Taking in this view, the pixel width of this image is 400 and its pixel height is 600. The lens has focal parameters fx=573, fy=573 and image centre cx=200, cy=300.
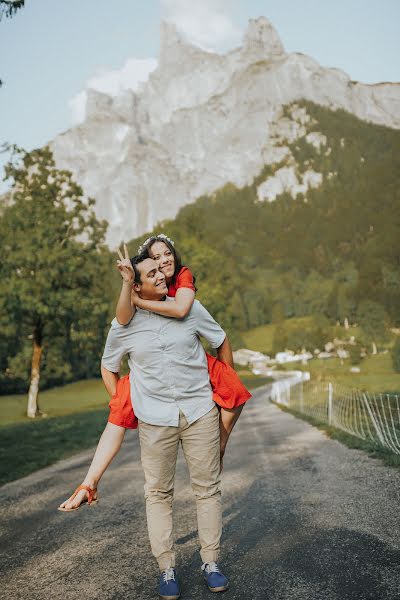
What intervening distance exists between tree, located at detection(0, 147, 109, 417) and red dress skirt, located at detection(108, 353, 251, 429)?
75.2ft

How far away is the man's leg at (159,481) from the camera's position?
11.6 ft

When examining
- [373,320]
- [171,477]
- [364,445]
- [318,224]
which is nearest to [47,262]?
[364,445]

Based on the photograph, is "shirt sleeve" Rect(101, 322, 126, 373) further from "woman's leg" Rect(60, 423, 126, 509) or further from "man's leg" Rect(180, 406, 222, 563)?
"man's leg" Rect(180, 406, 222, 563)

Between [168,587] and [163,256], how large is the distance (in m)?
2.02

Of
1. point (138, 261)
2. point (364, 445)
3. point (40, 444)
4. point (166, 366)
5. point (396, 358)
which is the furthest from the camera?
point (396, 358)

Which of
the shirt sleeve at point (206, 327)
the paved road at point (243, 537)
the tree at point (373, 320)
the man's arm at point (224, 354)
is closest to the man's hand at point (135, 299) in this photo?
the shirt sleeve at point (206, 327)

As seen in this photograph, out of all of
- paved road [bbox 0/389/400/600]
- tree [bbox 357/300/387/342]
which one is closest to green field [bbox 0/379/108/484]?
paved road [bbox 0/389/400/600]

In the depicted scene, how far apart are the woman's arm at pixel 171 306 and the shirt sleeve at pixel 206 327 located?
0.40ft

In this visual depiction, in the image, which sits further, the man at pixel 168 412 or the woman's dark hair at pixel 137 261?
the woman's dark hair at pixel 137 261

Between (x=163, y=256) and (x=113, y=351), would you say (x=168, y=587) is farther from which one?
(x=163, y=256)

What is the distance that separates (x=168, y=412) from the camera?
11.7 ft

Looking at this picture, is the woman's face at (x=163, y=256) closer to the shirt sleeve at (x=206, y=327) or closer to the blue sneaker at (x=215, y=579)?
the shirt sleeve at (x=206, y=327)

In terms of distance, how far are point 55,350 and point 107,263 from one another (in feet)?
19.9

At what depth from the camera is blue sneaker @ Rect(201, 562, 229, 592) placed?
3.39 meters
